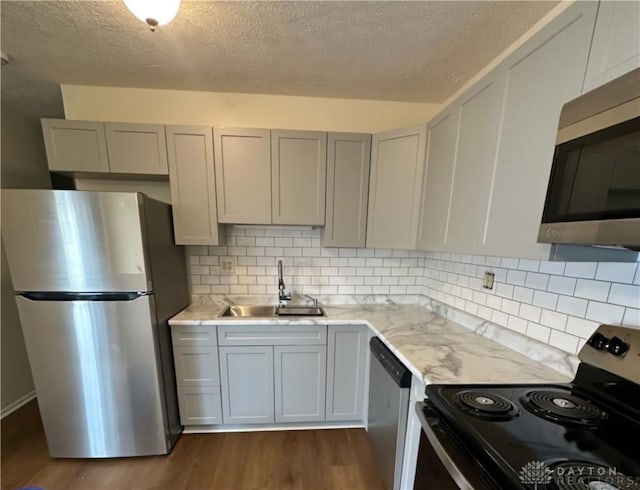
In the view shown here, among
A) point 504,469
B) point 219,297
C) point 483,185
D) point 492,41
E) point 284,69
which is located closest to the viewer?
point 504,469

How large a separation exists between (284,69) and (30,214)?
1767 mm

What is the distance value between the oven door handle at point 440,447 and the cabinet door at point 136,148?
2158 mm

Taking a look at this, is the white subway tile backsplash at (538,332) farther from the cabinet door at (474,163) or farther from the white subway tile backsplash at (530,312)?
the cabinet door at (474,163)

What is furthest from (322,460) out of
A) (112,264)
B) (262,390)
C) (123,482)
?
(112,264)

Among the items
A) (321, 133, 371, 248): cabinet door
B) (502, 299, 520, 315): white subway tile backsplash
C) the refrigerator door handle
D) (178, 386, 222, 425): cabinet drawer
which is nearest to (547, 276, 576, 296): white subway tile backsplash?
(502, 299, 520, 315): white subway tile backsplash

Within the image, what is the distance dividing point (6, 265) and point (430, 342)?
3.37m

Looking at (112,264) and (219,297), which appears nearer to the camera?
(112,264)

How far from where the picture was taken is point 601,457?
0.71 meters

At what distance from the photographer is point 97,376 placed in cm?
162

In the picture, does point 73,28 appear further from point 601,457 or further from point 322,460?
point 322,460

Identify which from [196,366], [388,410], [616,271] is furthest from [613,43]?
[196,366]

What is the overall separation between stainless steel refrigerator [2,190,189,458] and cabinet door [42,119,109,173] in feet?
1.35

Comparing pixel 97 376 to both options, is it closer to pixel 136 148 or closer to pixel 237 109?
pixel 136 148

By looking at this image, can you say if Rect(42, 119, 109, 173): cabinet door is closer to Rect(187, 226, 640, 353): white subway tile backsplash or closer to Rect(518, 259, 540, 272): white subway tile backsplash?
Rect(187, 226, 640, 353): white subway tile backsplash
